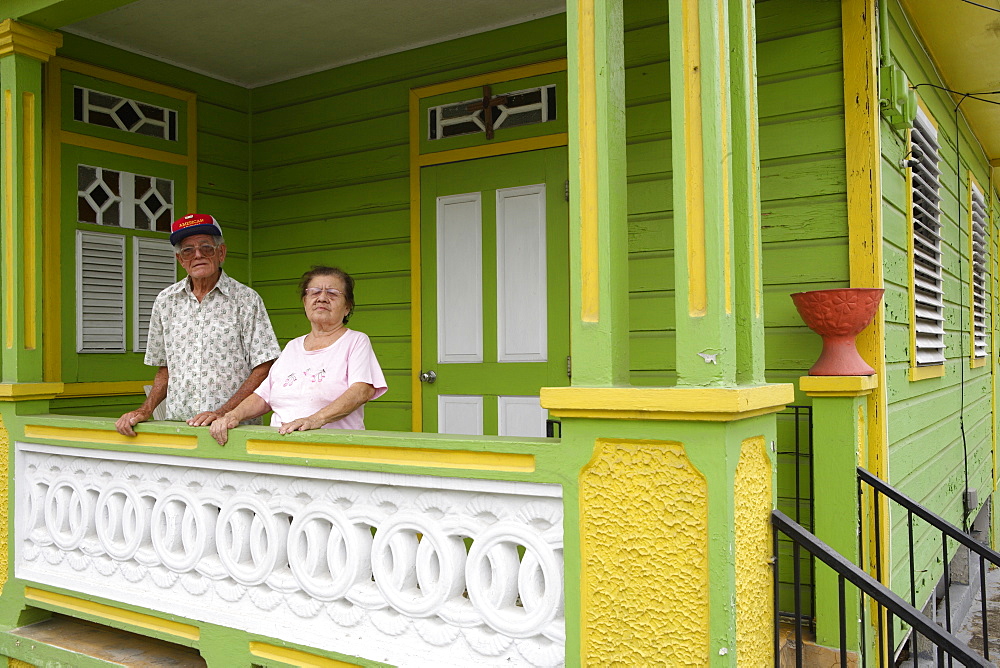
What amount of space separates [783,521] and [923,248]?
9.54 feet

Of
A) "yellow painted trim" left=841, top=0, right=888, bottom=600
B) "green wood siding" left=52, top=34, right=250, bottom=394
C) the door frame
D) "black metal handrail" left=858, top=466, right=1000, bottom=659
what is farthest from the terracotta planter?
"green wood siding" left=52, top=34, right=250, bottom=394

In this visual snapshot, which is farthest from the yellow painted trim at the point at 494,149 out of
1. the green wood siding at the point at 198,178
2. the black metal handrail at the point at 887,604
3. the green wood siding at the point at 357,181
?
the black metal handrail at the point at 887,604

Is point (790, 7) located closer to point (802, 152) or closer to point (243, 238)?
point (802, 152)

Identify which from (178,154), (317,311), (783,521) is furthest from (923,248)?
(178,154)

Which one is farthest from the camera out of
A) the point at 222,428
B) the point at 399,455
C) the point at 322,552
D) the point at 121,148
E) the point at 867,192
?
the point at 121,148

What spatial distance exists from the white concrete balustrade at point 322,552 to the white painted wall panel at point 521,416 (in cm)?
173

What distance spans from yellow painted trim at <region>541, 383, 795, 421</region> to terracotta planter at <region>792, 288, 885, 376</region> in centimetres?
108

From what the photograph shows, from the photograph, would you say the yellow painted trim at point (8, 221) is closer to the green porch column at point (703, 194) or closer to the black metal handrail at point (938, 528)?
the green porch column at point (703, 194)

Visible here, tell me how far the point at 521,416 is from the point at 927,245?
2.37 metres

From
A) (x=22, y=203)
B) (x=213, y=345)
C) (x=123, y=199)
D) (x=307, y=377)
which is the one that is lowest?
(x=307, y=377)

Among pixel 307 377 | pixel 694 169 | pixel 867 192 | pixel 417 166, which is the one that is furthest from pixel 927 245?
pixel 307 377

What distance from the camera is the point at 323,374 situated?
291 centimetres

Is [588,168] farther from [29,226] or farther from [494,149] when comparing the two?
[29,226]

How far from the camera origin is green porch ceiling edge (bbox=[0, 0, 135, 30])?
11.4ft
